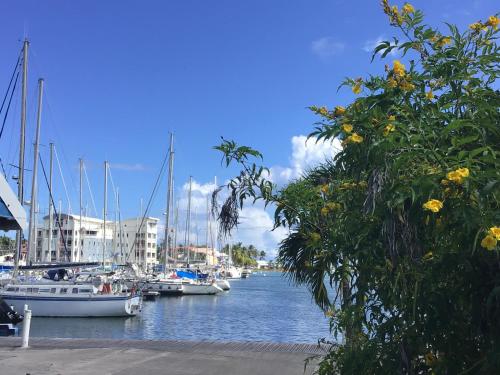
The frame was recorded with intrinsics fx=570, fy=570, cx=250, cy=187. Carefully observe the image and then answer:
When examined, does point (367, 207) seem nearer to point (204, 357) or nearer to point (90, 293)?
point (204, 357)

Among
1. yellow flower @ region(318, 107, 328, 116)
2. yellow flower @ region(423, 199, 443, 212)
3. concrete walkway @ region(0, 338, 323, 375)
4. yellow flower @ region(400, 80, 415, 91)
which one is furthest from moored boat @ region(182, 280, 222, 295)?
yellow flower @ region(423, 199, 443, 212)

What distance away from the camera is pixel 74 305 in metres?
35.4

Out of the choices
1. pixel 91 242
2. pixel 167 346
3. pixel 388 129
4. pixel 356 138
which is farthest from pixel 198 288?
pixel 388 129

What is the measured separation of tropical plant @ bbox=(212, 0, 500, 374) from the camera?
2721 mm

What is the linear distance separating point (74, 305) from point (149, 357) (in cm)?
2504

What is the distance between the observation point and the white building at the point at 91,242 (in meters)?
64.0

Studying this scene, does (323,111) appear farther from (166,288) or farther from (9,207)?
(166,288)

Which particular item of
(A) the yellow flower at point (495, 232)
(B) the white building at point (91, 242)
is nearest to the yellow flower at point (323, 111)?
(A) the yellow flower at point (495, 232)

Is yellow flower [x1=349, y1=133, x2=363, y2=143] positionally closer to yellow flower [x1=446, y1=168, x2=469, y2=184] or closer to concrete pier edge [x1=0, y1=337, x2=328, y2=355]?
yellow flower [x1=446, y1=168, x2=469, y2=184]

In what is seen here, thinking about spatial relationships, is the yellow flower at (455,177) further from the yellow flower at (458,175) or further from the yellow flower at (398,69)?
the yellow flower at (398,69)

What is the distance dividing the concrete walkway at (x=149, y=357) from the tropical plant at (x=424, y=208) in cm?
676

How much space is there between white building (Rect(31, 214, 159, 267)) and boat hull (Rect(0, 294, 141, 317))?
667 centimetres

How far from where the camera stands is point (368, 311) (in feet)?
13.5

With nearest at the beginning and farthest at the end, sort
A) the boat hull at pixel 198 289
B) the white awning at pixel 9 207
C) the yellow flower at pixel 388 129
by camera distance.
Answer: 1. the yellow flower at pixel 388 129
2. the white awning at pixel 9 207
3. the boat hull at pixel 198 289
